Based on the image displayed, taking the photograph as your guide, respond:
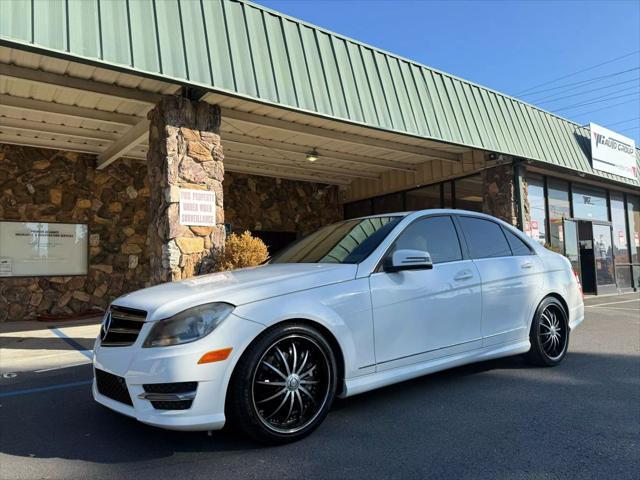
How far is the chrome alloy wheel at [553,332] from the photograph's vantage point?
494 cm

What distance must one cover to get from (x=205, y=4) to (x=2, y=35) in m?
2.60

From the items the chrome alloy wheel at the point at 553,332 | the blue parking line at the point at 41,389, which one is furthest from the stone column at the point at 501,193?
the blue parking line at the point at 41,389

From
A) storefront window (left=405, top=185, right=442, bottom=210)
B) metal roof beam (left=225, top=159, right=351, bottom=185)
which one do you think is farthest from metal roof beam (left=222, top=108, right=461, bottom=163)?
metal roof beam (left=225, top=159, right=351, bottom=185)

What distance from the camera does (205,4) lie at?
659 cm

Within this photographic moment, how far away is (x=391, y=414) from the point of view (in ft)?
11.9

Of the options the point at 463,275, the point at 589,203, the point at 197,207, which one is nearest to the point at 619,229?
the point at 589,203

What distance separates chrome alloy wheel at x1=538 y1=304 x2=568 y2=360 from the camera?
4938mm

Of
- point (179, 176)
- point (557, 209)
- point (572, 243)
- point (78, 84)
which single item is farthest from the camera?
point (572, 243)

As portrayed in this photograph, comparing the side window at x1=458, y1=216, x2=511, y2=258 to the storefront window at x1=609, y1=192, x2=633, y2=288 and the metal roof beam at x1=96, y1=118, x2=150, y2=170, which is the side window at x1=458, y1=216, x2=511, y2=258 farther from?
the storefront window at x1=609, y1=192, x2=633, y2=288

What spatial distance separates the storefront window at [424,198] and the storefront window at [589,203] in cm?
458

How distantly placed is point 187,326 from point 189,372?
0.92 feet

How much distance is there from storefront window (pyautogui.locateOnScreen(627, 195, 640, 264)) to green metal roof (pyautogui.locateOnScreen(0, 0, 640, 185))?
9.06 metres

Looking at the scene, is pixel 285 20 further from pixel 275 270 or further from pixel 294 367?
pixel 294 367

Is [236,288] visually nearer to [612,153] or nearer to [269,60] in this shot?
[269,60]
